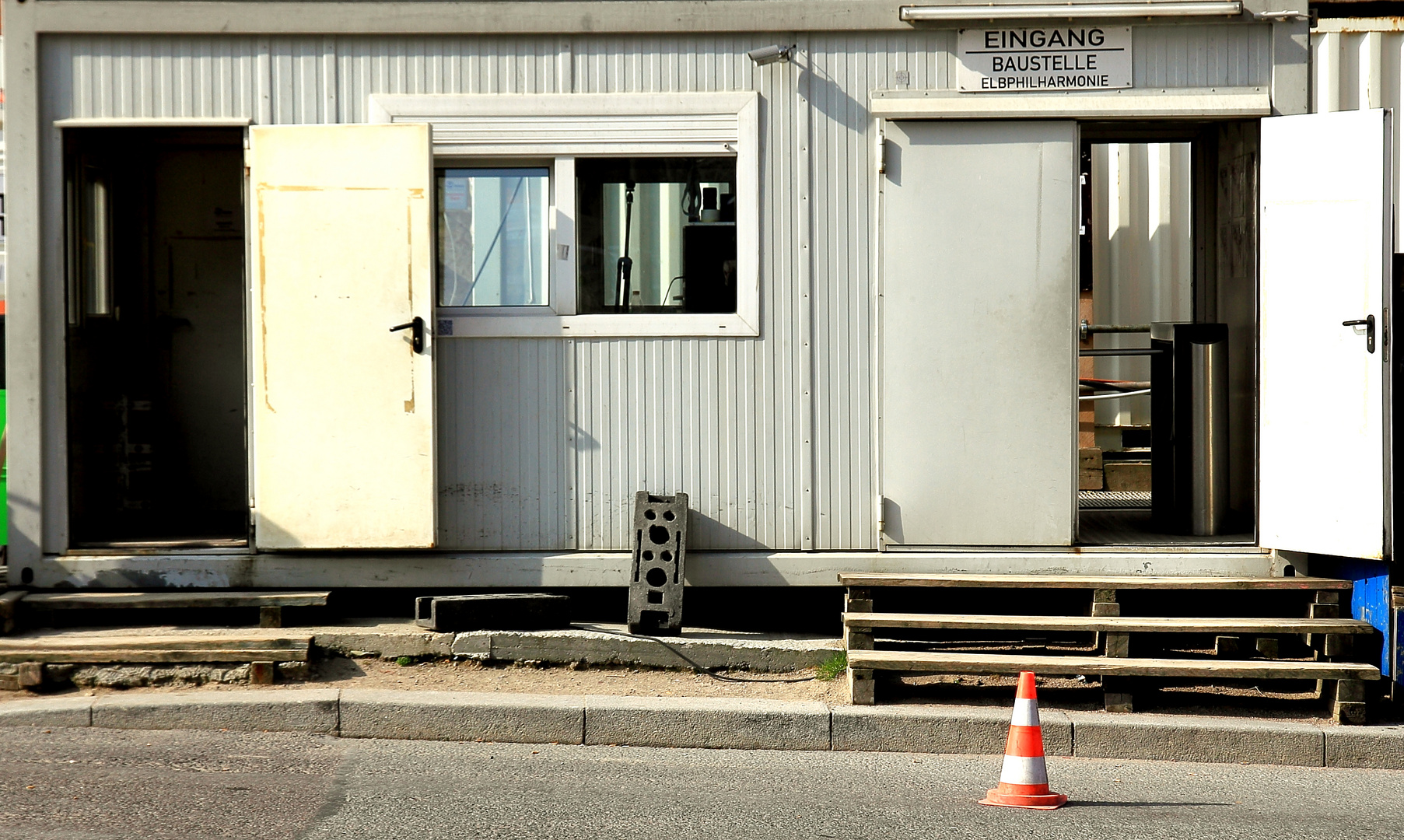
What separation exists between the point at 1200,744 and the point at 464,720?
3.51 meters

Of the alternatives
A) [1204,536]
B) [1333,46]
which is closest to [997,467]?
[1204,536]

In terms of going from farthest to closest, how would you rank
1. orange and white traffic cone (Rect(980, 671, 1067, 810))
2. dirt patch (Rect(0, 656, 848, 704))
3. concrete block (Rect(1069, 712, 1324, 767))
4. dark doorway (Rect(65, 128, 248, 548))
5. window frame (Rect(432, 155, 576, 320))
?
dark doorway (Rect(65, 128, 248, 548)), window frame (Rect(432, 155, 576, 320)), dirt patch (Rect(0, 656, 848, 704)), concrete block (Rect(1069, 712, 1324, 767)), orange and white traffic cone (Rect(980, 671, 1067, 810))

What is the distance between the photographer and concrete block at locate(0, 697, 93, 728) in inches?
241

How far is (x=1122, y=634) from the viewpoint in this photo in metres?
6.58

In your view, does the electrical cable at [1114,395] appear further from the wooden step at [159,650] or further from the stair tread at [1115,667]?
the wooden step at [159,650]

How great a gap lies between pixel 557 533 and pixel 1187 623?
342 cm

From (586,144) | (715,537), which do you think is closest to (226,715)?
(715,537)

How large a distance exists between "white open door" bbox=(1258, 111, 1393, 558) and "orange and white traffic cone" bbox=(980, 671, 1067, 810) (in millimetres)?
2522

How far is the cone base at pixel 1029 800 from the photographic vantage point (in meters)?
5.14

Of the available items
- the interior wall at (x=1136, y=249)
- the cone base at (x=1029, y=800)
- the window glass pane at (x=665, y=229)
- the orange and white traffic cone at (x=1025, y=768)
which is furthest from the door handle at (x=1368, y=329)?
the interior wall at (x=1136, y=249)

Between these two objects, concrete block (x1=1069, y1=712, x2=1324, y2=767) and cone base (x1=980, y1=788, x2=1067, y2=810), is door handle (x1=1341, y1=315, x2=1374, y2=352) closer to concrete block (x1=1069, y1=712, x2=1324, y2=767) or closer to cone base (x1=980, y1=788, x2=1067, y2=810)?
concrete block (x1=1069, y1=712, x2=1324, y2=767)

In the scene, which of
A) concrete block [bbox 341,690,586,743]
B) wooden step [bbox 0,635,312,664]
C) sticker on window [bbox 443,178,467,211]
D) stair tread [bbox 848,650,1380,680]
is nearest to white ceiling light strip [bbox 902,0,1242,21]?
sticker on window [bbox 443,178,467,211]

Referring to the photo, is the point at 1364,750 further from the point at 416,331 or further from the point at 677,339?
the point at 416,331

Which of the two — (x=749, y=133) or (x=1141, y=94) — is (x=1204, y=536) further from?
(x=749, y=133)
